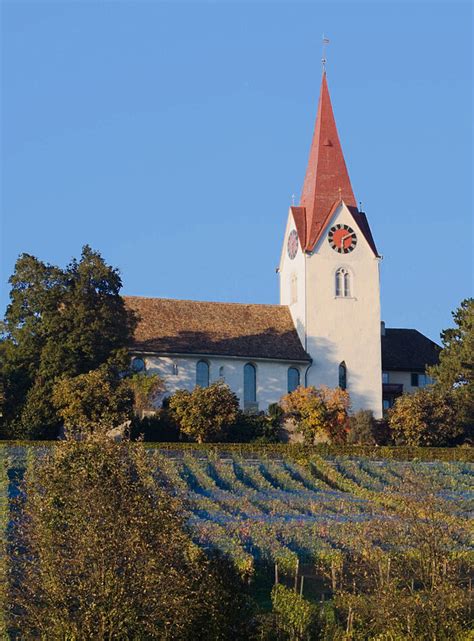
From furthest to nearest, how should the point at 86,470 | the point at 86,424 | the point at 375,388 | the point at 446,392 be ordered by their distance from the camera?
the point at 375,388
the point at 446,392
the point at 86,424
the point at 86,470

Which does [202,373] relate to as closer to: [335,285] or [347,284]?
[335,285]

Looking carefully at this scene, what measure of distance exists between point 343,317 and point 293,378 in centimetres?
556

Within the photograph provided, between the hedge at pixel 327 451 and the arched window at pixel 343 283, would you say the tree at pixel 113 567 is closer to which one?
the hedge at pixel 327 451

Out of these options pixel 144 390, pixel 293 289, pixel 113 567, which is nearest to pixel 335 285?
pixel 293 289

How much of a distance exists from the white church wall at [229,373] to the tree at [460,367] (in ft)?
30.2

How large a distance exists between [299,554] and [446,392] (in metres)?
36.0

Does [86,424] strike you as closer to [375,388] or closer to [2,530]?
[2,530]

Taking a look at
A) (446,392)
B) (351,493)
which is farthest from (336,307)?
(351,493)

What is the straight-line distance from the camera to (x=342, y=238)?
77625 mm

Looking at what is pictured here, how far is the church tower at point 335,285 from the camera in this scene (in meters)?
75.7

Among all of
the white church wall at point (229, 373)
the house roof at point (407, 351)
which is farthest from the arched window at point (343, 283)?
the house roof at point (407, 351)

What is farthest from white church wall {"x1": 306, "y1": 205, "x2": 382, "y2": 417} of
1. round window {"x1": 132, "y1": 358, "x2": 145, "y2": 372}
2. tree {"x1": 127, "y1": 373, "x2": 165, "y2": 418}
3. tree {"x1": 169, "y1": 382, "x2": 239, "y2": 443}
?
tree {"x1": 127, "y1": 373, "x2": 165, "y2": 418}

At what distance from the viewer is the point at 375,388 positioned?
75688mm

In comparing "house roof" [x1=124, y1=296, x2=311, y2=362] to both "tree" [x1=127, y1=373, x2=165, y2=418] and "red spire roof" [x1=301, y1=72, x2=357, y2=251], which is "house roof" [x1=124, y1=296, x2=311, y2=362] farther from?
"red spire roof" [x1=301, y1=72, x2=357, y2=251]
